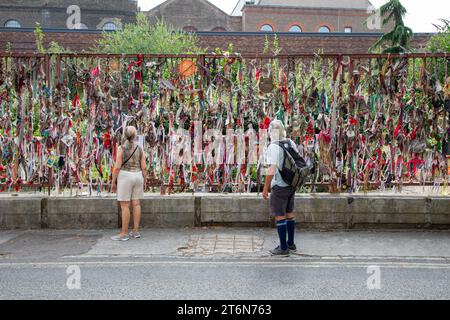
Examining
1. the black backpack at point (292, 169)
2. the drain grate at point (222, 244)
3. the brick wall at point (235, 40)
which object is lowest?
the drain grate at point (222, 244)

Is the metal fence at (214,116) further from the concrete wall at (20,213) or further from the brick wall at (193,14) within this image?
the brick wall at (193,14)

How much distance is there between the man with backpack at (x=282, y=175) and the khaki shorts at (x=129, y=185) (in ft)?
6.90

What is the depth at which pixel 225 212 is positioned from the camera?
8492 millimetres

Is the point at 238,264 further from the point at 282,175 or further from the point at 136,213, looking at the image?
the point at 136,213

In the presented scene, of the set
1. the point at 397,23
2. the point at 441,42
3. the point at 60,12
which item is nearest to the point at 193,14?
the point at 60,12

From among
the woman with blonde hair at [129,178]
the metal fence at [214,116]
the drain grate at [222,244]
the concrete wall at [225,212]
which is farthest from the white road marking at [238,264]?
the metal fence at [214,116]

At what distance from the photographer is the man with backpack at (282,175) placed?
270 inches

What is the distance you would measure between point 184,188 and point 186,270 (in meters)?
2.79

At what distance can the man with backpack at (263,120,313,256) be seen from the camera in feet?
22.5

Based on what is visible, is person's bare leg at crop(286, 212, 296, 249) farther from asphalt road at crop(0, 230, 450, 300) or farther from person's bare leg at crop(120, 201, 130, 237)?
person's bare leg at crop(120, 201, 130, 237)

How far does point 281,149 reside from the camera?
691 centimetres

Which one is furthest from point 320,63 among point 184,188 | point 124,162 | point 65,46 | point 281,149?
point 65,46

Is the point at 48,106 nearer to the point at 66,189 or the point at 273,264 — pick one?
the point at 66,189

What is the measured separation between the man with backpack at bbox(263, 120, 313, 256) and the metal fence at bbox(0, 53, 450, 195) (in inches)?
66.2
